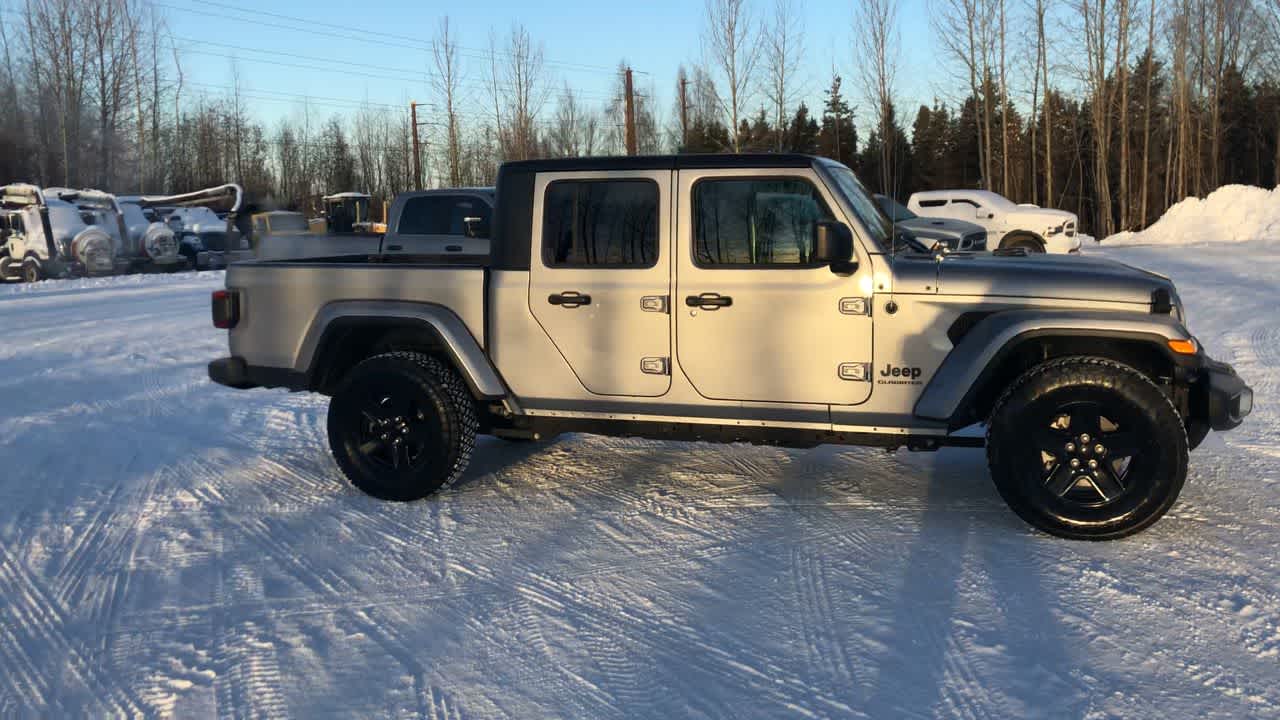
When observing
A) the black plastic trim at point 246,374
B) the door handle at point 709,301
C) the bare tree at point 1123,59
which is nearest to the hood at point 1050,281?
the door handle at point 709,301

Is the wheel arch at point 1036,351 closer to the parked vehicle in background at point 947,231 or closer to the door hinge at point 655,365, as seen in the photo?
the door hinge at point 655,365

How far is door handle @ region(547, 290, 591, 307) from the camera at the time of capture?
5727 millimetres

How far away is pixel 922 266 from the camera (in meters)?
5.24

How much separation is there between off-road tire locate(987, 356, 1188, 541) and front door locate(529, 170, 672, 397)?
6.10ft

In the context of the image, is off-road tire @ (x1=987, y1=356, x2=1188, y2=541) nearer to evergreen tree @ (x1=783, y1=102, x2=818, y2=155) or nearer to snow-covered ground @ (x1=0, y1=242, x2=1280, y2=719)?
snow-covered ground @ (x1=0, y1=242, x2=1280, y2=719)

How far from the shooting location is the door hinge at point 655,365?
561 centimetres

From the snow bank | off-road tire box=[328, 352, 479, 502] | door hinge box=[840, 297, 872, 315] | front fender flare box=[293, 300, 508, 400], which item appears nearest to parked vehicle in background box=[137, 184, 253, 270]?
front fender flare box=[293, 300, 508, 400]

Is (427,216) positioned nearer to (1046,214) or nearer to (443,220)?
(443,220)

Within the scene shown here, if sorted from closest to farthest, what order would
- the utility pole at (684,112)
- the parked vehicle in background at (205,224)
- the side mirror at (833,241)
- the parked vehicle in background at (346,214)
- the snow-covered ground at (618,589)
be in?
the snow-covered ground at (618,589), the side mirror at (833,241), the parked vehicle in background at (205,224), the parked vehicle in background at (346,214), the utility pole at (684,112)

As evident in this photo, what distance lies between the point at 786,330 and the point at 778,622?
175 centimetres

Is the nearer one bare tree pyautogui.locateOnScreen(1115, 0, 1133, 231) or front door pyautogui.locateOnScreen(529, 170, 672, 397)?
front door pyautogui.locateOnScreen(529, 170, 672, 397)

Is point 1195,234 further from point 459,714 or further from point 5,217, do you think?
point 5,217

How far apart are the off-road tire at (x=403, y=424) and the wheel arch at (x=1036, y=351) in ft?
8.60

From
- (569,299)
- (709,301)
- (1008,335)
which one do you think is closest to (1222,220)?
(1008,335)
